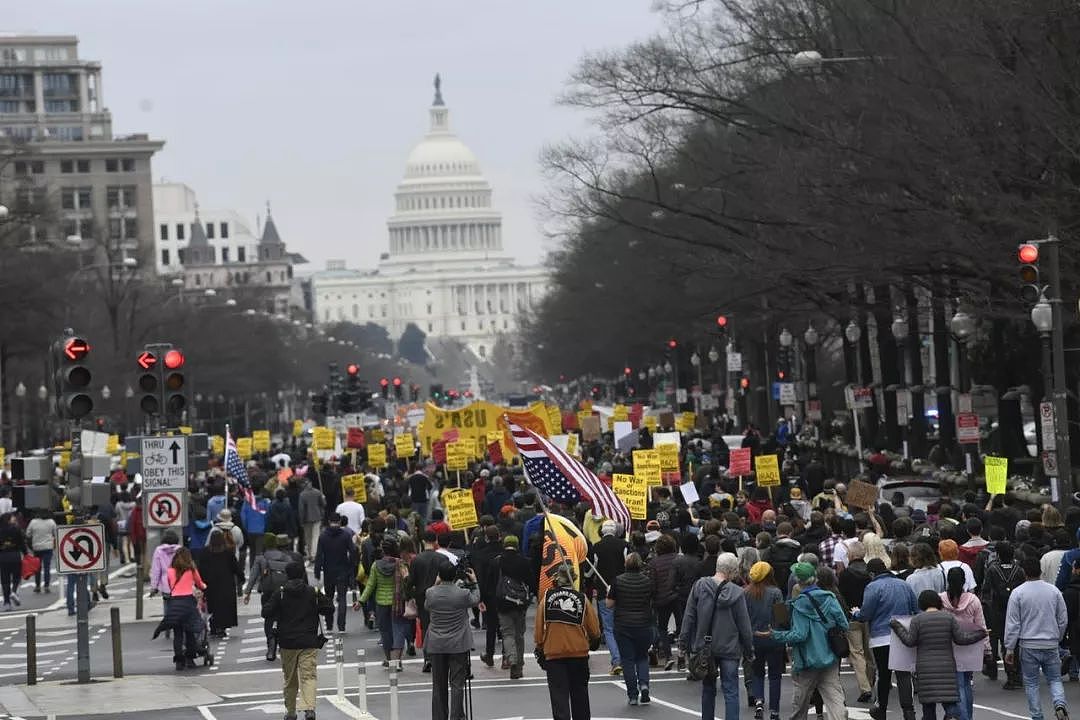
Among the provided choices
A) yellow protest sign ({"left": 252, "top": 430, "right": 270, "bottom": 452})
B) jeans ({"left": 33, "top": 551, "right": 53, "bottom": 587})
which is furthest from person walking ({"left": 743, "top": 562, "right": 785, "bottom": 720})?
yellow protest sign ({"left": 252, "top": 430, "right": 270, "bottom": 452})

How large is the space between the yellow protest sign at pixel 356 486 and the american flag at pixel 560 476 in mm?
14833

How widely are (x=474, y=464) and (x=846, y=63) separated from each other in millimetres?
12391

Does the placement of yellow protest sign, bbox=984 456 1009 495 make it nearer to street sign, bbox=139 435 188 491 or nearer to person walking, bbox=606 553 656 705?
person walking, bbox=606 553 656 705

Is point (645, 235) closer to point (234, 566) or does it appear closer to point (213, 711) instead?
point (234, 566)

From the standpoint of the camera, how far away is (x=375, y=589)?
2656cm

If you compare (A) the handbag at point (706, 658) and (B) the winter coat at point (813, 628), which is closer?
(B) the winter coat at point (813, 628)

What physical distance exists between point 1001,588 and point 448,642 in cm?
475

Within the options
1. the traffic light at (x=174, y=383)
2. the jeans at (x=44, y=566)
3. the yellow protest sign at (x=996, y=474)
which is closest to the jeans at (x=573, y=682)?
the traffic light at (x=174, y=383)

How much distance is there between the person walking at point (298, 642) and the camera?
21391mm

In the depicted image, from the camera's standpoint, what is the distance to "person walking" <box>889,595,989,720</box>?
18.0 m

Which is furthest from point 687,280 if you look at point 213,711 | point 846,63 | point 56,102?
point 56,102

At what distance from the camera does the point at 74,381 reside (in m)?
24.5

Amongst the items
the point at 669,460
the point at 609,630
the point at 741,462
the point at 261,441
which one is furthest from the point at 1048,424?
the point at 261,441

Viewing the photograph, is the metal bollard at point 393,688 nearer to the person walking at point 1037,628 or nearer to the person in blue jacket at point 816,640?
the person in blue jacket at point 816,640
